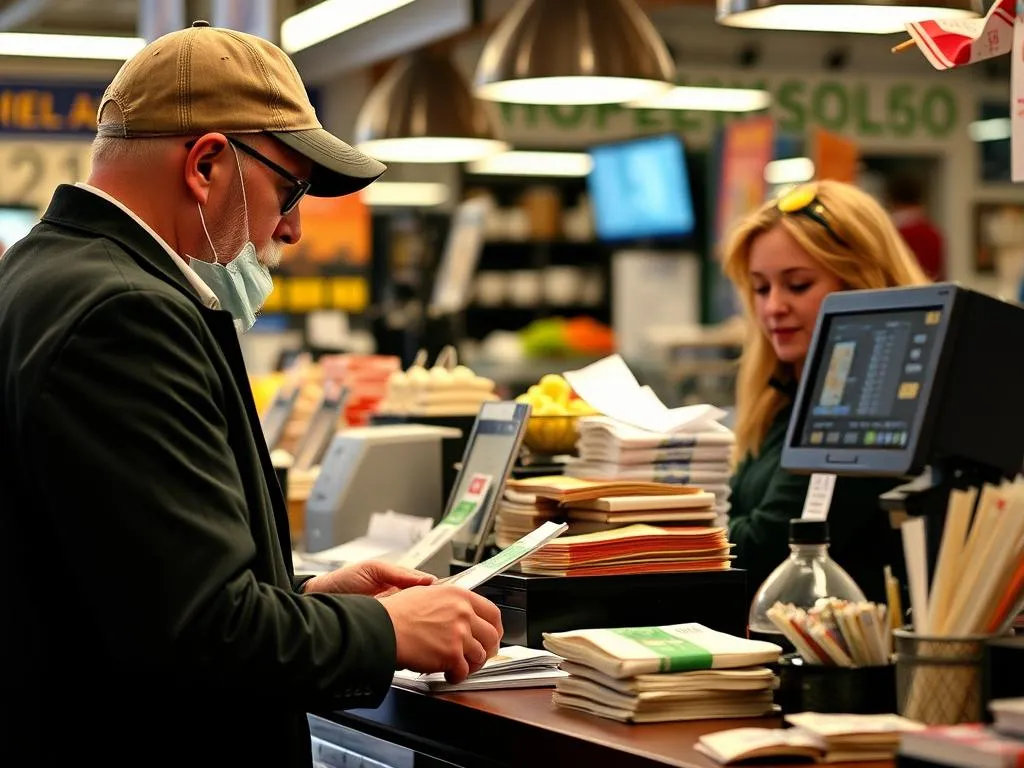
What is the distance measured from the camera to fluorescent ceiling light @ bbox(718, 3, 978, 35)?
391cm

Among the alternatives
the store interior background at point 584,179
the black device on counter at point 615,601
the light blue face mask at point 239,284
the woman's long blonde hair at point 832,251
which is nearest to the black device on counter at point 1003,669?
the black device on counter at point 615,601

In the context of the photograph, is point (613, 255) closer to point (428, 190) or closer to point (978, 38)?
point (428, 190)

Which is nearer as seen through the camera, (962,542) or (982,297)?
(962,542)

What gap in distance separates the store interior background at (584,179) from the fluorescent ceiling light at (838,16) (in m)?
7.66

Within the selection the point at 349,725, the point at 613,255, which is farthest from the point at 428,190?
the point at 349,725

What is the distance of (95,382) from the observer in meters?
2.00

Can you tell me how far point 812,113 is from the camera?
49.4 ft

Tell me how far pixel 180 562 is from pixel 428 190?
13344mm

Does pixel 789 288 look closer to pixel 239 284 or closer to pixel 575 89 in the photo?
pixel 575 89

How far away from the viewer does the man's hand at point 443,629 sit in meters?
2.28

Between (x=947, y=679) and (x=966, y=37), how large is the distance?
44.9 inches

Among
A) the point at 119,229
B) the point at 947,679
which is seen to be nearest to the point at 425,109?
the point at 119,229

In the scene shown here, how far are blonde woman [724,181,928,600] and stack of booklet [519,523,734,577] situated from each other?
0.72 metres

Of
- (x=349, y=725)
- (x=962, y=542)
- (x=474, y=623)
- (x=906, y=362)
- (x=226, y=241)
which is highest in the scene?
(x=226, y=241)
